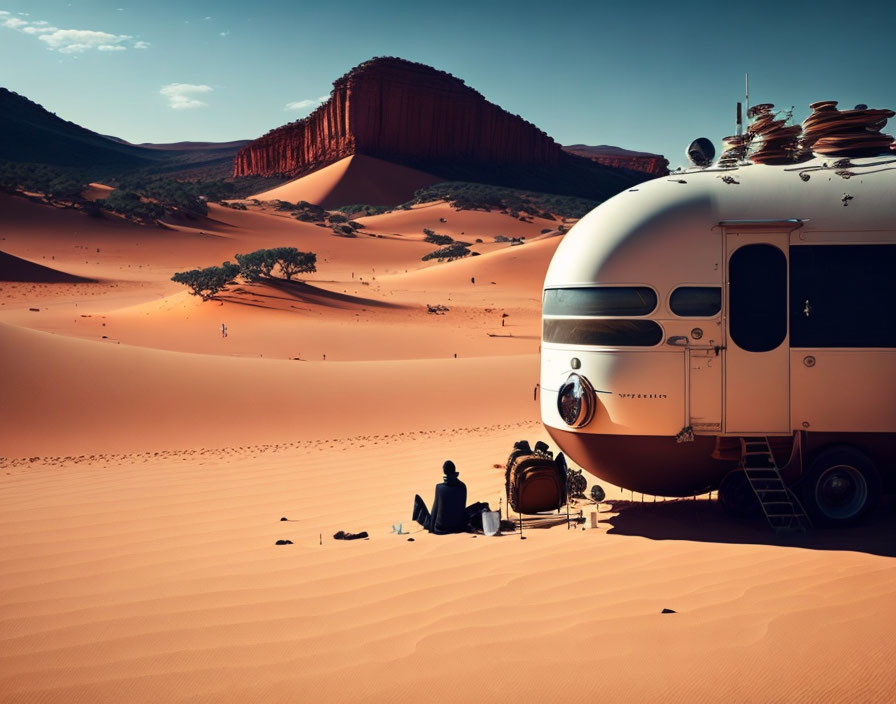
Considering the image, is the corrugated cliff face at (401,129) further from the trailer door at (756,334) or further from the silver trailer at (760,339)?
the trailer door at (756,334)

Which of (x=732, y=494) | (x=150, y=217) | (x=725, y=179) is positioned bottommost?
(x=732, y=494)

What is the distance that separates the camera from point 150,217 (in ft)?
179

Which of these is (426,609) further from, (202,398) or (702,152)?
(202,398)

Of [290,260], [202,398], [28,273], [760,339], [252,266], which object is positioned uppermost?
[290,260]

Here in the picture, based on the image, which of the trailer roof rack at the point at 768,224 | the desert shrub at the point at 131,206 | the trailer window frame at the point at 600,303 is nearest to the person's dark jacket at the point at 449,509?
the trailer window frame at the point at 600,303

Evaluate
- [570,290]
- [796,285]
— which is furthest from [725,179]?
[570,290]

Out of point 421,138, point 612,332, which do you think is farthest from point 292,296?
point 421,138

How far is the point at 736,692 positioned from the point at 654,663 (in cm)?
47

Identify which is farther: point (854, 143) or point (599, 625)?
point (854, 143)

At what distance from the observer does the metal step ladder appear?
696 centimetres

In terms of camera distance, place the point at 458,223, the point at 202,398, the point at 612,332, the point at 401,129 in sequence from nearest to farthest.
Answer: the point at 612,332
the point at 202,398
the point at 458,223
the point at 401,129

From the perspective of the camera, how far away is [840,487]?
7066mm

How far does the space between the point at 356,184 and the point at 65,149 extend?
70422mm

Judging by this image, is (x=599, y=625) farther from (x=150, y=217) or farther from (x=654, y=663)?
(x=150, y=217)
